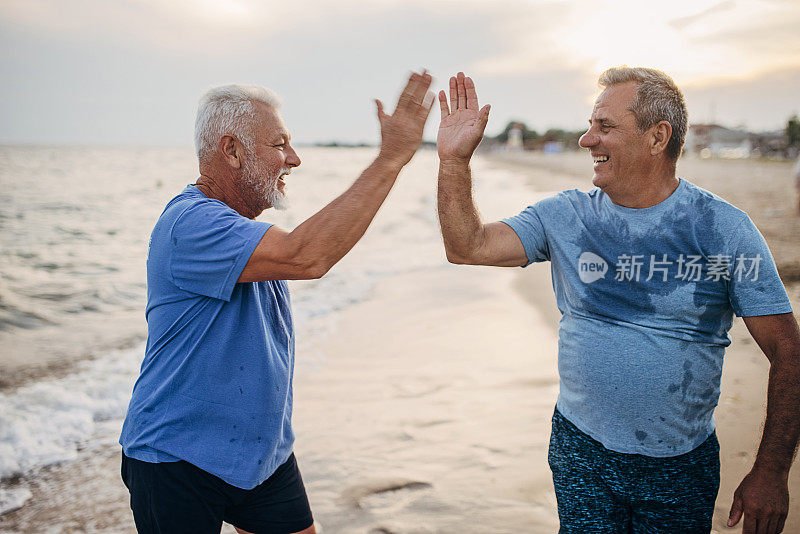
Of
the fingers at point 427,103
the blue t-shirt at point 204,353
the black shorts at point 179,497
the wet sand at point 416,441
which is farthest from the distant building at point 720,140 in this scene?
the black shorts at point 179,497

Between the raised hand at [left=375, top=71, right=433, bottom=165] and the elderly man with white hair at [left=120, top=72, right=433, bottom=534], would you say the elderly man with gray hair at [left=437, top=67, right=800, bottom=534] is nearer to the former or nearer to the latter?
the raised hand at [left=375, top=71, right=433, bottom=165]

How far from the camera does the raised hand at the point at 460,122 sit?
6.98ft

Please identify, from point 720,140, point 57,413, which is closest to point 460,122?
point 57,413

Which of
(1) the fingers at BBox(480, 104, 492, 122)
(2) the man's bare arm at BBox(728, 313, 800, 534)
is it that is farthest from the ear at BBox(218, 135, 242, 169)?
(2) the man's bare arm at BBox(728, 313, 800, 534)

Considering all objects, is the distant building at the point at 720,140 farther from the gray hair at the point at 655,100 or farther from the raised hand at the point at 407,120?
the raised hand at the point at 407,120

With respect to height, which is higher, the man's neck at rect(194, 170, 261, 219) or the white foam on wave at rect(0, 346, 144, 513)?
the man's neck at rect(194, 170, 261, 219)

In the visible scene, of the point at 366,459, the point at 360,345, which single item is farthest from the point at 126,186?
the point at 366,459

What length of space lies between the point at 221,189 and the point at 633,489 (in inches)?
75.0

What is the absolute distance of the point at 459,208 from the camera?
2.15 m

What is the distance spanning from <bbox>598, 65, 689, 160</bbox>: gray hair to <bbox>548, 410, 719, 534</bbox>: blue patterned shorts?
1.16 metres

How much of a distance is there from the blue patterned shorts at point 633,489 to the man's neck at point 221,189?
1591mm

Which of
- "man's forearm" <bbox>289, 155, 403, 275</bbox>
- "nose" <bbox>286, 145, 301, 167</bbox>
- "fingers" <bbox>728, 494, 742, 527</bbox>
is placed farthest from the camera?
"nose" <bbox>286, 145, 301, 167</bbox>

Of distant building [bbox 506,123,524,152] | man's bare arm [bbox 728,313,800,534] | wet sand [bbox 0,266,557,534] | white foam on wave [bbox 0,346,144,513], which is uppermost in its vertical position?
distant building [bbox 506,123,524,152]

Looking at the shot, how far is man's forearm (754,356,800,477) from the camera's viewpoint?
1.87 m
